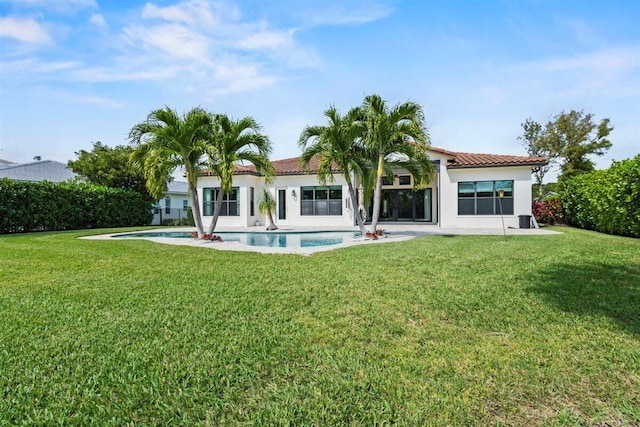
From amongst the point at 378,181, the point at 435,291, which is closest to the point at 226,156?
the point at 378,181

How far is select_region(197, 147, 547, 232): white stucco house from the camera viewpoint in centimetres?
2083

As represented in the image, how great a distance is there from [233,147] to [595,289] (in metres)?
12.4

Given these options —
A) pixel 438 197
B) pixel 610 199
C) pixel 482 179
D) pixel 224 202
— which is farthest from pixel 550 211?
pixel 224 202

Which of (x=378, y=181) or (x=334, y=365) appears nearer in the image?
(x=334, y=365)

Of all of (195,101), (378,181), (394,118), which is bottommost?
(378,181)

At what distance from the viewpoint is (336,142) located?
14.5 m

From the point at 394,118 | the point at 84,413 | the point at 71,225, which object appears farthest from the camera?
the point at 71,225

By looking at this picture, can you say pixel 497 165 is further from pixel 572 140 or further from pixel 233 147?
pixel 572 140

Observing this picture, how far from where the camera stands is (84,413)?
2637 mm

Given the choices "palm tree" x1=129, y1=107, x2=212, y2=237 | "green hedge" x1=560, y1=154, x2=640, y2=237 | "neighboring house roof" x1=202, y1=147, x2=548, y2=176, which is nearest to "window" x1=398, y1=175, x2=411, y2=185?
"neighboring house roof" x1=202, y1=147, x2=548, y2=176

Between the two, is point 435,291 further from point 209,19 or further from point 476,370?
point 209,19

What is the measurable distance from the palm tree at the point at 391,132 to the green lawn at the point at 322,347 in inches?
315

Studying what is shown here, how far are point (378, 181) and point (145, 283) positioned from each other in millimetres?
10469

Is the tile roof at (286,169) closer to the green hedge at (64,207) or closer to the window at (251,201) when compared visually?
the window at (251,201)
